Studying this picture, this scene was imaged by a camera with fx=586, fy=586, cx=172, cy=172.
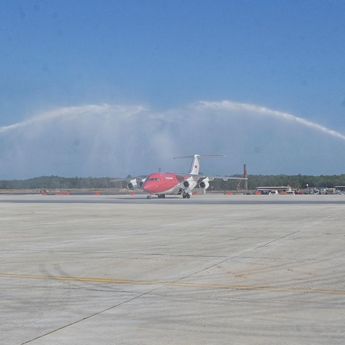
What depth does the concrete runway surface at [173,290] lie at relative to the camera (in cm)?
722

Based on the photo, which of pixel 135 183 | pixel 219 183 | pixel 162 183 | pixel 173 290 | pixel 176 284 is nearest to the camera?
pixel 173 290

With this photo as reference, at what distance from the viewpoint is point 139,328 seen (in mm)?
7441

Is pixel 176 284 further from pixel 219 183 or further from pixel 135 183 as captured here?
pixel 219 183

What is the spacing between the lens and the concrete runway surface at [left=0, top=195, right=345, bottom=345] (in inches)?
284

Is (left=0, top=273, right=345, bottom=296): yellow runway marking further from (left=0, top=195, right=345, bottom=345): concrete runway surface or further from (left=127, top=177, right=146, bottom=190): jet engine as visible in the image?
(left=127, top=177, right=146, bottom=190): jet engine

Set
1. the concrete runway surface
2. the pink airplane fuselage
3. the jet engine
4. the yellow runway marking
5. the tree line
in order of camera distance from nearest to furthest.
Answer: the concrete runway surface, the yellow runway marking, the pink airplane fuselage, the jet engine, the tree line

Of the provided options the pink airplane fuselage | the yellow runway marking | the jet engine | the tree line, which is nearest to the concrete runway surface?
the yellow runway marking

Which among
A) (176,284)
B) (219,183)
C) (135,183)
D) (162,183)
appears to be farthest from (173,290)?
(219,183)

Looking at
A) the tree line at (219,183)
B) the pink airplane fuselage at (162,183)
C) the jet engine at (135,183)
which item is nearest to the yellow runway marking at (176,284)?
the pink airplane fuselage at (162,183)

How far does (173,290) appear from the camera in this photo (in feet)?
32.8

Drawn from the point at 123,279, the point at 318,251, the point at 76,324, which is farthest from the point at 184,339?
the point at 318,251

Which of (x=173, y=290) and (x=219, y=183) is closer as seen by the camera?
(x=173, y=290)

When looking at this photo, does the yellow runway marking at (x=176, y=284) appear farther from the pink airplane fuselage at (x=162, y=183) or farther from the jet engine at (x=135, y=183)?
the jet engine at (x=135, y=183)

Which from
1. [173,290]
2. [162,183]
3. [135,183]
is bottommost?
[173,290]
